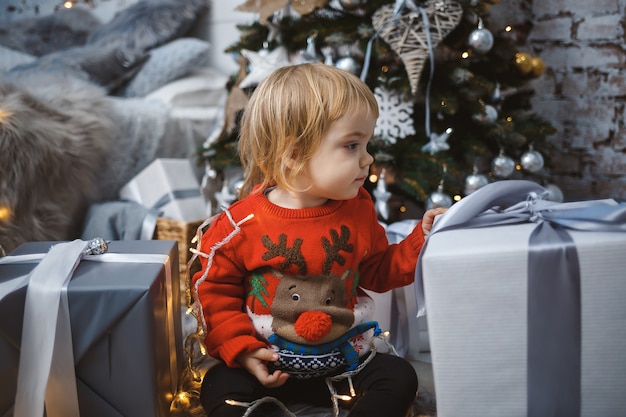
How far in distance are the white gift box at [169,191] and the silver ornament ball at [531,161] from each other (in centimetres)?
89

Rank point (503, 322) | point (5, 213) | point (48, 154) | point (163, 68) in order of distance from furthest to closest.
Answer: point (163, 68)
point (48, 154)
point (5, 213)
point (503, 322)

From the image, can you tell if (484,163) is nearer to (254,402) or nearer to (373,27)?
(373,27)

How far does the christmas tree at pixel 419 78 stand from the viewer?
1401 millimetres

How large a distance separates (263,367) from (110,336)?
225mm

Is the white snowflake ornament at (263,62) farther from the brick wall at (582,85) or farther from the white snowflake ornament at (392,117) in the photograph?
the brick wall at (582,85)

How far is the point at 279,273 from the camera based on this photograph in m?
0.90

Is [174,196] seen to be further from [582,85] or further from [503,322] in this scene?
[582,85]

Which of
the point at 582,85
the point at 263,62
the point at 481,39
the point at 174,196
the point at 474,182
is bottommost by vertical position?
the point at 174,196

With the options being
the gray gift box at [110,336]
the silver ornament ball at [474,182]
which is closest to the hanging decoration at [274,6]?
the silver ornament ball at [474,182]

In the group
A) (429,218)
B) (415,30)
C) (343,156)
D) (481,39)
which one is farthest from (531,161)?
(343,156)

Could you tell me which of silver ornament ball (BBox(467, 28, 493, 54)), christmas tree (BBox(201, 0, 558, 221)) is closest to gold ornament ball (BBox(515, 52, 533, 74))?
christmas tree (BBox(201, 0, 558, 221))

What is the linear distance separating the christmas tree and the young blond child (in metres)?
0.55

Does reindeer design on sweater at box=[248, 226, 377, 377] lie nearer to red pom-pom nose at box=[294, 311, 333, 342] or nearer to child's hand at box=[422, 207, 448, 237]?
red pom-pom nose at box=[294, 311, 333, 342]

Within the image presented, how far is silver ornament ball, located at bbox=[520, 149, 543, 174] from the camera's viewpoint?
1.55 m
